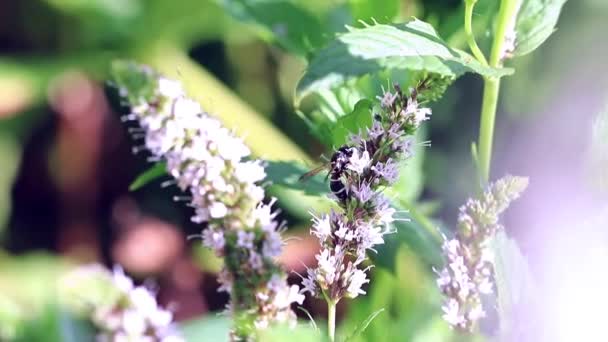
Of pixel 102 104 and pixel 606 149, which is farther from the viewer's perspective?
pixel 102 104

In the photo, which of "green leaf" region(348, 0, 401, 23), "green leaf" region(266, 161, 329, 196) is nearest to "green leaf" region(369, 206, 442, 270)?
"green leaf" region(266, 161, 329, 196)

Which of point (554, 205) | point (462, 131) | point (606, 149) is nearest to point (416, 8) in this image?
point (462, 131)

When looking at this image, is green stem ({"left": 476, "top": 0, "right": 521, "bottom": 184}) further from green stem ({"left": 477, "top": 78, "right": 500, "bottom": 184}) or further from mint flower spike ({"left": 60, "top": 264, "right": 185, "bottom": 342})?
mint flower spike ({"left": 60, "top": 264, "right": 185, "bottom": 342})

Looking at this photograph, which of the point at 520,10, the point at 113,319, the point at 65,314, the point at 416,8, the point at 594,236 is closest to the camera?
the point at 113,319

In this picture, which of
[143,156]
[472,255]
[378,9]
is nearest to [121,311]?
[472,255]

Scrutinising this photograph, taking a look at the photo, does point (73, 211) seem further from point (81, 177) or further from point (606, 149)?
point (606, 149)

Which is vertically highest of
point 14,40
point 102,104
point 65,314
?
point 14,40

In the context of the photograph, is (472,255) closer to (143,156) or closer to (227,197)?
(227,197)

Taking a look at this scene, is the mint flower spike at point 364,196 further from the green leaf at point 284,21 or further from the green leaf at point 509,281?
the green leaf at point 284,21
